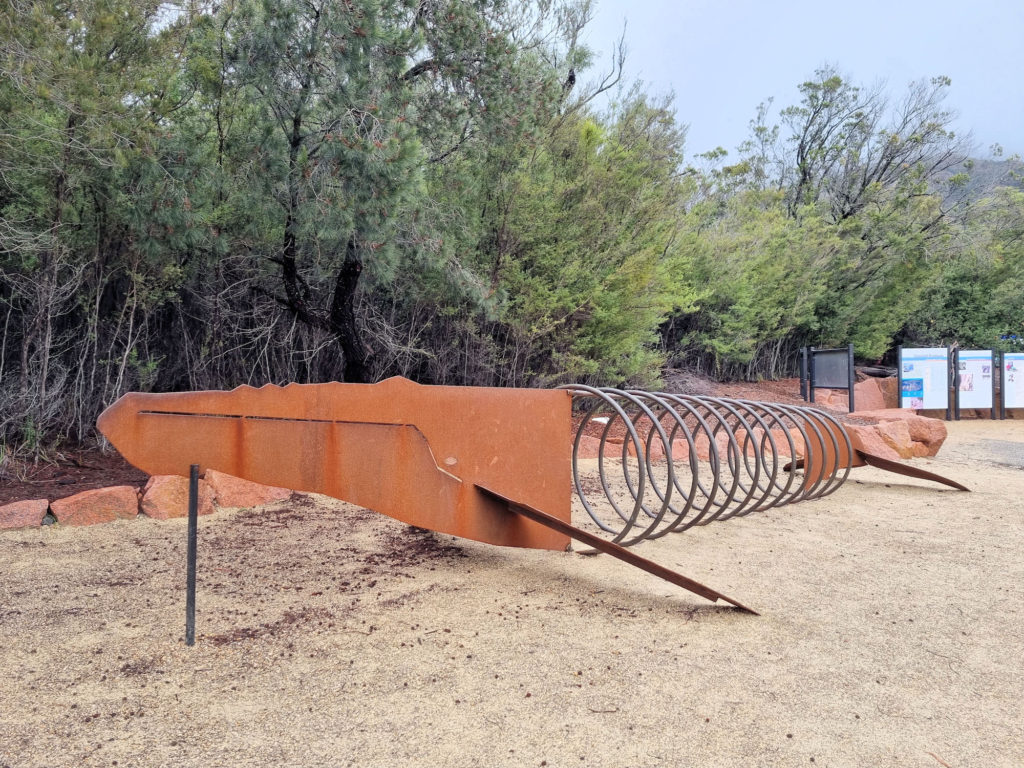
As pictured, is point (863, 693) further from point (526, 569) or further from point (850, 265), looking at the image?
point (850, 265)

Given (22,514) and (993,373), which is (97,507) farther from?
(993,373)

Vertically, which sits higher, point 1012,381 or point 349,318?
point 349,318

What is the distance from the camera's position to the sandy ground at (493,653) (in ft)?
6.50

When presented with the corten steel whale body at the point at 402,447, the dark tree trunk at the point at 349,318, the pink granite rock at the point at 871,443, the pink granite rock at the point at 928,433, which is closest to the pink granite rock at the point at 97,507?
the corten steel whale body at the point at 402,447

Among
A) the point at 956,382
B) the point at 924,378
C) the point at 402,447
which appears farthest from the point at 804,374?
the point at 402,447

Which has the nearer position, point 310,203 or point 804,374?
point 310,203

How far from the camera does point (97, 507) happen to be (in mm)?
4410

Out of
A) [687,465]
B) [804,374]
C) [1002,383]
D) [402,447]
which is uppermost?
[804,374]

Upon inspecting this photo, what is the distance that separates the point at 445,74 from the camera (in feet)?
20.6

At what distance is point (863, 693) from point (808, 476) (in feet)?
11.8

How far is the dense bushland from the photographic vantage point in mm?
5184

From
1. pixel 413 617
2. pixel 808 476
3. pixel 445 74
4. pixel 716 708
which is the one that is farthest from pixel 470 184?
pixel 716 708

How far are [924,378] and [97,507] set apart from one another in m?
14.6

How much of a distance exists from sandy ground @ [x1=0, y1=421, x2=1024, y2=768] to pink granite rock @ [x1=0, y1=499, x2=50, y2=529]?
0.16 meters
